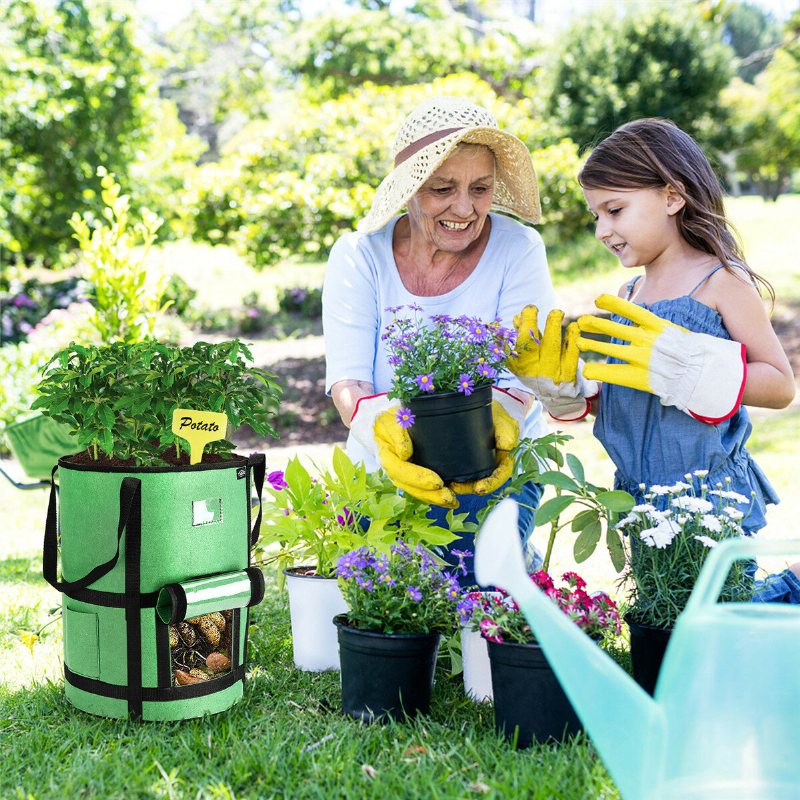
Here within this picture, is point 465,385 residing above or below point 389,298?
below

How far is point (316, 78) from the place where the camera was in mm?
15188

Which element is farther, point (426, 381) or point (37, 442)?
point (37, 442)

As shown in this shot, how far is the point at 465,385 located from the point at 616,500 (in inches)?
17.2

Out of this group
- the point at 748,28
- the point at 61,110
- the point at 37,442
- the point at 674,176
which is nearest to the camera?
the point at 674,176

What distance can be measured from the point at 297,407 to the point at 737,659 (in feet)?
24.5

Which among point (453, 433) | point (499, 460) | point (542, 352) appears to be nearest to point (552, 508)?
point (499, 460)

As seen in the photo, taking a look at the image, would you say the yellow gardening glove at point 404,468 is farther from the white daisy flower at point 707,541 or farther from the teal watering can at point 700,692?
the teal watering can at point 700,692

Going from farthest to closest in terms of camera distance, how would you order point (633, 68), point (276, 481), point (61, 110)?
point (633, 68)
point (61, 110)
point (276, 481)

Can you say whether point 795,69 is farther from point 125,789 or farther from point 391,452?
point 125,789

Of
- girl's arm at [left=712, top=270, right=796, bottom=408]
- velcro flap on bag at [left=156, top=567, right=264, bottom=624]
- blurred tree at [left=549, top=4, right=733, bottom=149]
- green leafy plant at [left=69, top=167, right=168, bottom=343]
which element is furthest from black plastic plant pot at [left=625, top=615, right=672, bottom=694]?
blurred tree at [left=549, top=4, right=733, bottom=149]

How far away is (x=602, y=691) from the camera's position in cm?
114

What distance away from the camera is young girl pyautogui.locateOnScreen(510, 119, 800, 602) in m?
2.00

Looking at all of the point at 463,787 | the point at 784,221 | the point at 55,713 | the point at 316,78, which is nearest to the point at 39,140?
the point at 316,78

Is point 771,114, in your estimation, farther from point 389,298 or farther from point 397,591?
point 397,591
